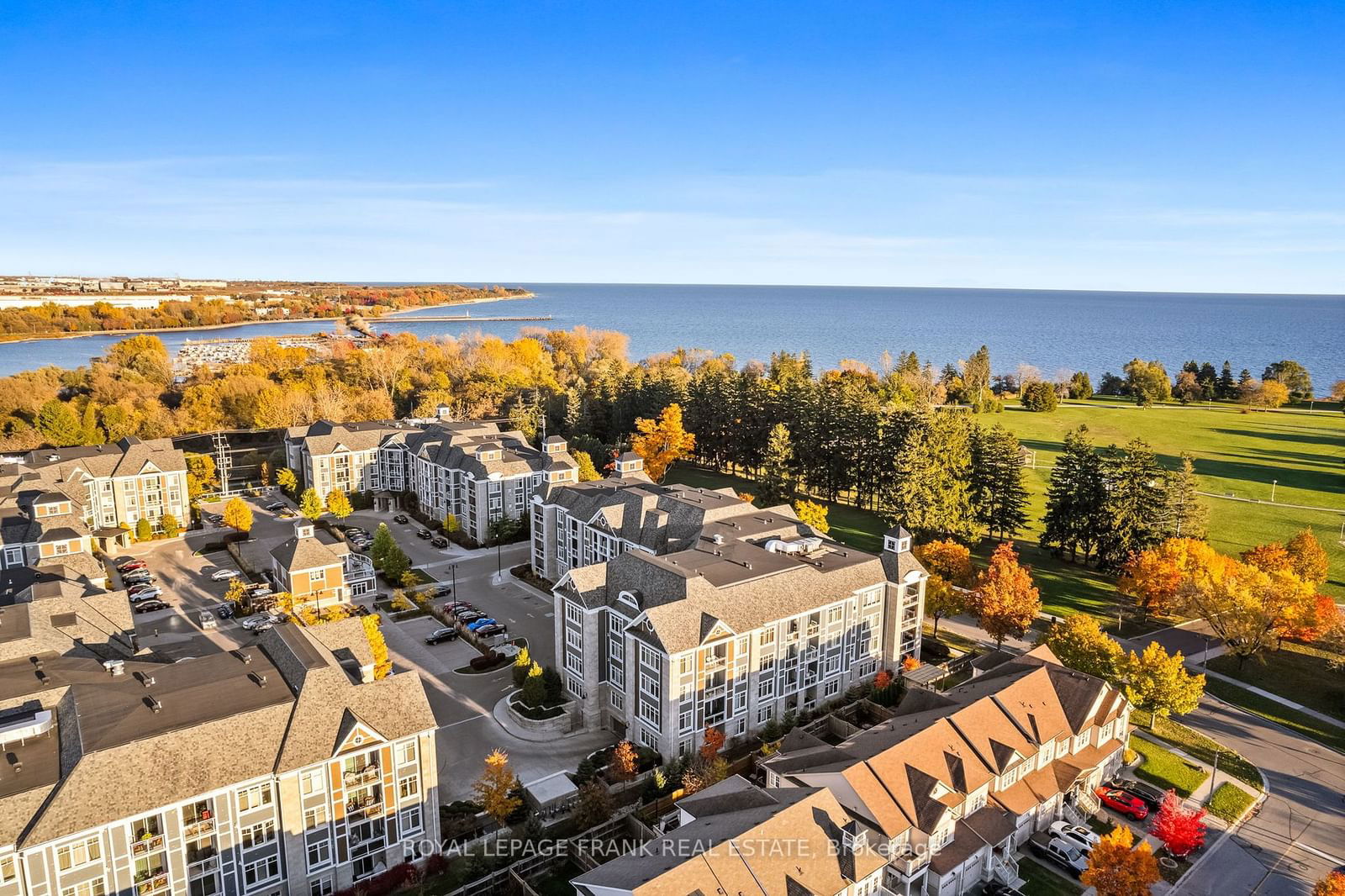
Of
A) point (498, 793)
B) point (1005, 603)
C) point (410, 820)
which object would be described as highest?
point (1005, 603)

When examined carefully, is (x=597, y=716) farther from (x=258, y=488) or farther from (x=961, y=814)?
(x=258, y=488)

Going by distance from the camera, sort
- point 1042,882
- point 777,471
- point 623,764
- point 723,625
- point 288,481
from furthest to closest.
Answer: point 288,481 → point 777,471 → point 723,625 → point 623,764 → point 1042,882

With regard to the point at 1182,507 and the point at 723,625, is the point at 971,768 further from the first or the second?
the point at 1182,507

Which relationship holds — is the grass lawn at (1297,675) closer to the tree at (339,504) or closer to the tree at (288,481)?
the tree at (339,504)

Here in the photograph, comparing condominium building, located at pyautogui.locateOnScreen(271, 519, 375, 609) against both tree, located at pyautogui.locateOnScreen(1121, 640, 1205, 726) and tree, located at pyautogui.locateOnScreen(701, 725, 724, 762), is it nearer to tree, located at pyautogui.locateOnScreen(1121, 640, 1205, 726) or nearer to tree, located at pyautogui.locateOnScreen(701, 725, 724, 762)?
tree, located at pyautogui.locateOnScreen(701, 725, 724, 762)

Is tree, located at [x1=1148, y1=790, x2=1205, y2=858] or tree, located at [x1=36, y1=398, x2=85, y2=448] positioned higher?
tree, located at [x1=36, y1=398, x2=85, y2=448]

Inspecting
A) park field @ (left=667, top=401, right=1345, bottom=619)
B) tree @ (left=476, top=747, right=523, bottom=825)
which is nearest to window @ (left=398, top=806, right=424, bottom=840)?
tree @ (left=476, top=747, right=523, bottom=825)

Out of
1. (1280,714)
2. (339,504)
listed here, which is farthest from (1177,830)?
(339,504)
